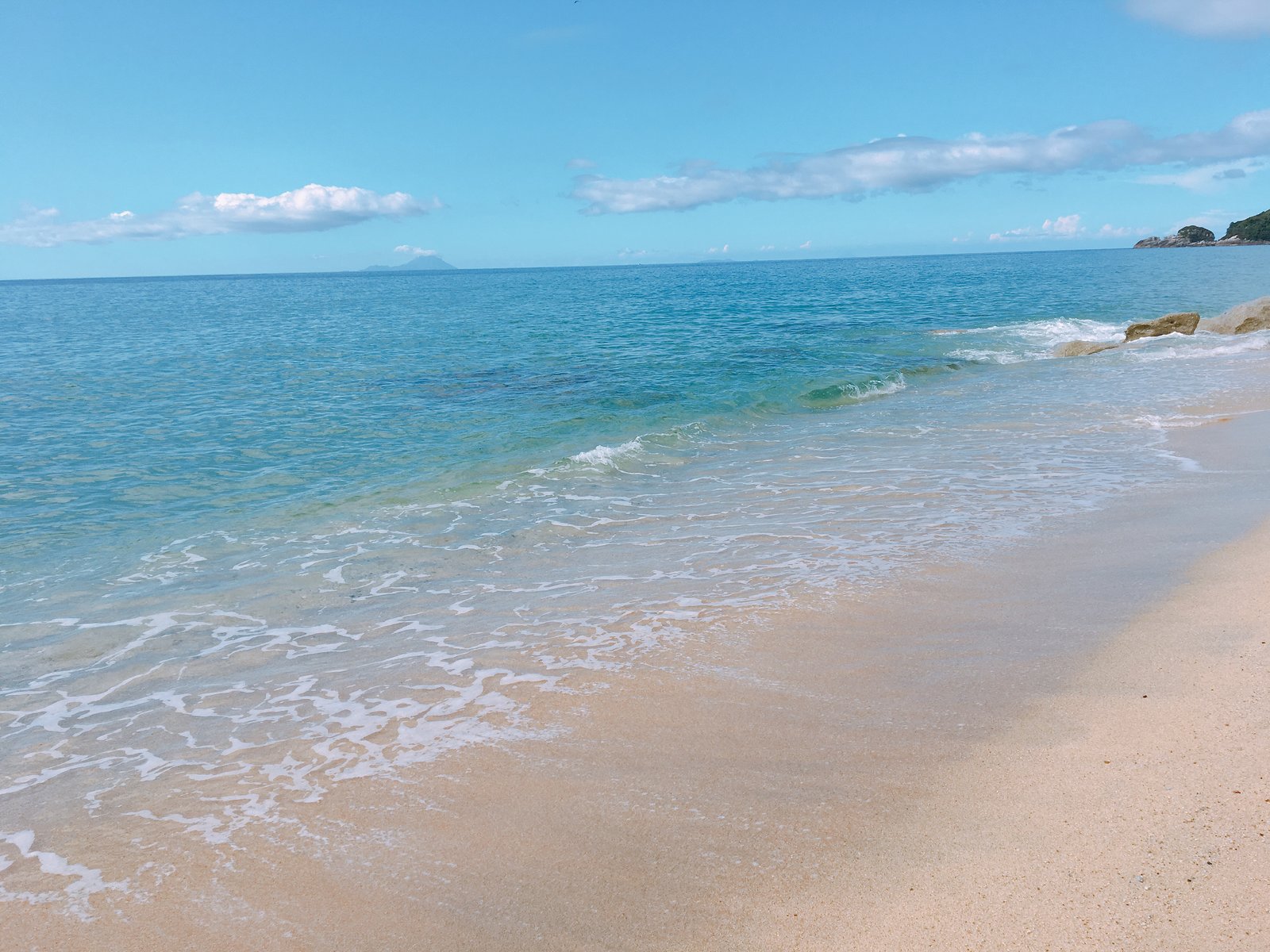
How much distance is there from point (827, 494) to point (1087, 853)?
24.4 ft

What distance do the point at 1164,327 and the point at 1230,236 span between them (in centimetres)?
17163

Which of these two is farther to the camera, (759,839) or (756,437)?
(756,437)

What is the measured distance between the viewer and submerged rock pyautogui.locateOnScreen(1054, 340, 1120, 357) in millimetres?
25297

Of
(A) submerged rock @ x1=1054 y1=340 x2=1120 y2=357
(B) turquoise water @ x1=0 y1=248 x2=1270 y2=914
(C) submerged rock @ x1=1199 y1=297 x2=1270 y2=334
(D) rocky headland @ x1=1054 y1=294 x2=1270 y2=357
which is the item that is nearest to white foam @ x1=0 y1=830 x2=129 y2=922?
(B) turquoise water @ x1=0 y1=248 x2=1270 y2=914

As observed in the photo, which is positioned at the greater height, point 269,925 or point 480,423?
point 480,423

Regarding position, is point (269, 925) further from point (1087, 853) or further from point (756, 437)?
point (756, 437)

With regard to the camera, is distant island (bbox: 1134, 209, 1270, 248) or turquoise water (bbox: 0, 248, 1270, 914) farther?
distant island (bbox: 1134, 209, 1270, 248)

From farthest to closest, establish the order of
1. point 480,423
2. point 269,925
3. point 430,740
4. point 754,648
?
point 480,423 < point 754,648 < point 430,740 < point 269,925

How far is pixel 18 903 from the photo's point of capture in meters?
4.05

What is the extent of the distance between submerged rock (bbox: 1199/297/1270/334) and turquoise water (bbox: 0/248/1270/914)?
2.67 meters

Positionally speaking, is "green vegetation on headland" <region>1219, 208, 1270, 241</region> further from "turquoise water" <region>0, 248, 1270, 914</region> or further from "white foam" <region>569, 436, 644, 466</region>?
"white foam" <region>569, 436, 644, 466</region>

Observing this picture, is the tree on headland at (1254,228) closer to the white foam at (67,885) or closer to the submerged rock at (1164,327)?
the submerged rock at (1164,327)

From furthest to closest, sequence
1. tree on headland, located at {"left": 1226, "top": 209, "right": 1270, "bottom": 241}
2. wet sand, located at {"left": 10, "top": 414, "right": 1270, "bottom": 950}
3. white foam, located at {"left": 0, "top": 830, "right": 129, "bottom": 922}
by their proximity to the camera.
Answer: tree on headland, located at {"left": 1226, "top": 209, "right": 1270, "bottom": 241}
white foam, located at {"left": 0, "top": 830, "right": 129, "bottom": 922}
wet sand, located at {"left": 10, "top": 414, "right": 1270, "bottom": 950}

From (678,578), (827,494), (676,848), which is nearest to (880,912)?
(676,848)
